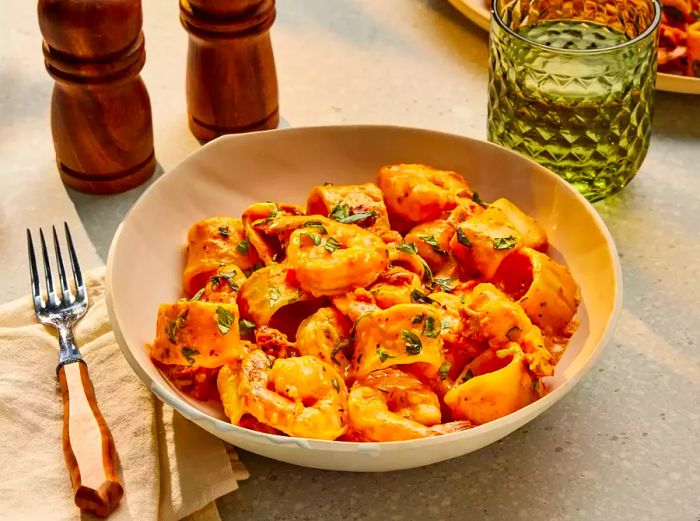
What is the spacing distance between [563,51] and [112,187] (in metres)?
0.78

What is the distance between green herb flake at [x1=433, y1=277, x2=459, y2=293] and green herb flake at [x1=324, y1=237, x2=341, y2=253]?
0.14 m

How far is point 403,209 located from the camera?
56.3 inches

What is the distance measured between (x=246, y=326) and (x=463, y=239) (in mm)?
318

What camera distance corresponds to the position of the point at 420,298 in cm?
122

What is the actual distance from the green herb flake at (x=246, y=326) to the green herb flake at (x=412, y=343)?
0.21 meters

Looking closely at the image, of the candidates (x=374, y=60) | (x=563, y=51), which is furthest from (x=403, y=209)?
(x=374, y=60)

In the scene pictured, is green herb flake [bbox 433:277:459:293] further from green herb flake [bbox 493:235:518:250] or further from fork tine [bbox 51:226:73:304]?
fork tine [bbox 51:226:73:304]

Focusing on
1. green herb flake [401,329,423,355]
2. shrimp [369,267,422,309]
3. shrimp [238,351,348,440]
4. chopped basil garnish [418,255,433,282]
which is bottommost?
chopped basil garnish [418,255,433,282]

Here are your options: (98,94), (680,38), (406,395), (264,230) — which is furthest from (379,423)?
(680,38)

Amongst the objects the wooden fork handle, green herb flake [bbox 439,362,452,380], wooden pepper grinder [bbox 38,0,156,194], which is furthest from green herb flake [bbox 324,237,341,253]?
wooden pepper grinder [bbox 38,0,156,194]

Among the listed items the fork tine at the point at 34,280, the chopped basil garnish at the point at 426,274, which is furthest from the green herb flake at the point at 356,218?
the fork tine at the point at 34,280

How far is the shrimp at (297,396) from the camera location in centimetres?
107

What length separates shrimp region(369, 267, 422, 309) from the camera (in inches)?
48.2

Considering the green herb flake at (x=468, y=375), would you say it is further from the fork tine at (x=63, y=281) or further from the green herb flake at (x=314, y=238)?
the fork tine at (x=63, y=281)
